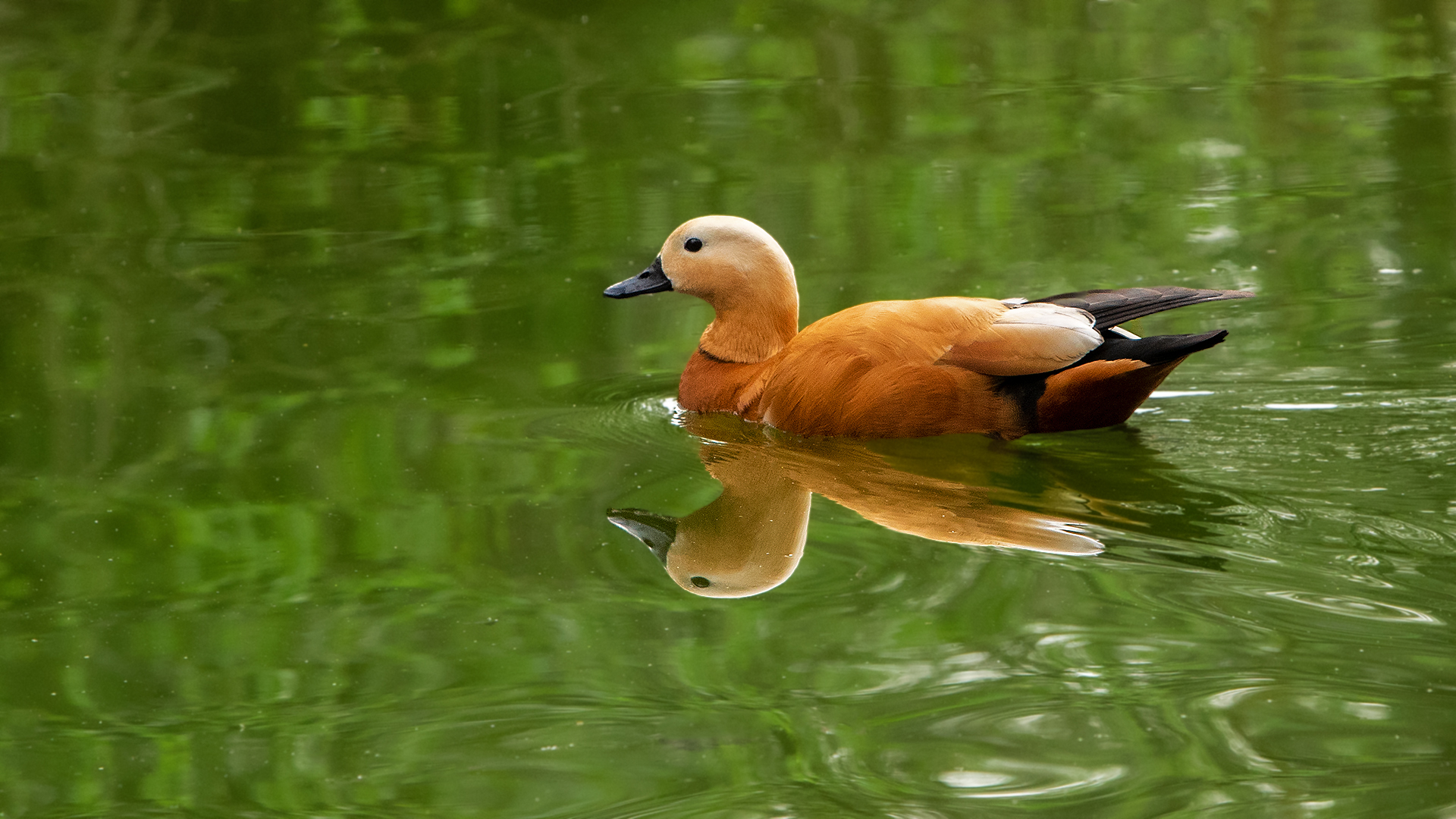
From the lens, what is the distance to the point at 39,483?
5.24 m

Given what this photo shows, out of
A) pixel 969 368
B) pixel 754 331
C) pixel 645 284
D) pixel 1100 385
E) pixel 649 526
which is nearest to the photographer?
pixel 649 526

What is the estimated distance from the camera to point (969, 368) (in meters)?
5.16

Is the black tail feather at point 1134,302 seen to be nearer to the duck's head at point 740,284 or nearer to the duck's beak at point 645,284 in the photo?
the duck's head at point 740,284

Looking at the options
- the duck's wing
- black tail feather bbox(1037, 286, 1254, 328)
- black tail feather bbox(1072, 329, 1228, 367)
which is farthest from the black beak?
black tail feather bbox(1037, 286, 1254, 328)

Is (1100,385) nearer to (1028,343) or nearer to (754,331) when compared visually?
(1028,343)

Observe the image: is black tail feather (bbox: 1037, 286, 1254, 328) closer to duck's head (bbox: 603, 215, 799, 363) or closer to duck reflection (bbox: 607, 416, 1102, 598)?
duck reflection (bbox: 607, 416, 1102, 598)

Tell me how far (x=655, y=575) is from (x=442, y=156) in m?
5.90

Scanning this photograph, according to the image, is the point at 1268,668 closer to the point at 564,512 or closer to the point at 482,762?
the point at 482,762

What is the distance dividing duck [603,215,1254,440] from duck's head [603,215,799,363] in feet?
0.56

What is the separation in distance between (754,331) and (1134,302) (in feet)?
4.73

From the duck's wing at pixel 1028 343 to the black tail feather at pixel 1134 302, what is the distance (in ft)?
0.11

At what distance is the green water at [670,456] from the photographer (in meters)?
3.38

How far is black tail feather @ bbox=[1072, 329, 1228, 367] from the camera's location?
182 inches

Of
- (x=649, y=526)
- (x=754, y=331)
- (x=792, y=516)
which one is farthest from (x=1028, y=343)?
(x=649, y=526)
